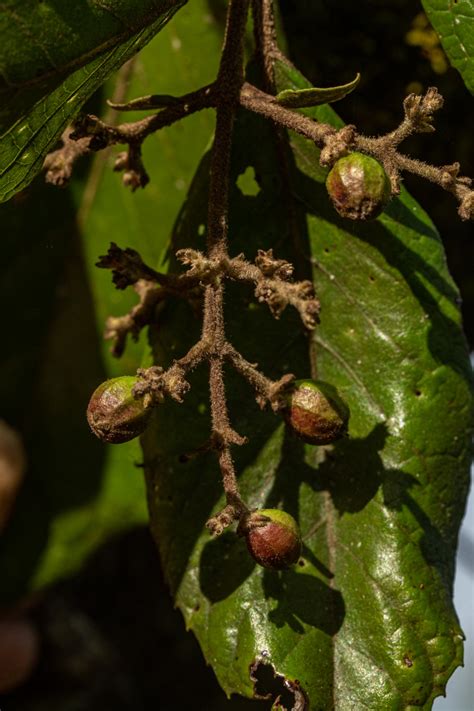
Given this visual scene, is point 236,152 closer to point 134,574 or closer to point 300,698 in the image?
point 300,698

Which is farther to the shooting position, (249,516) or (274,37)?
(274,37)

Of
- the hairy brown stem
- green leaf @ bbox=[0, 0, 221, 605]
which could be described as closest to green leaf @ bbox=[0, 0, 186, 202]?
the hairy brown stem

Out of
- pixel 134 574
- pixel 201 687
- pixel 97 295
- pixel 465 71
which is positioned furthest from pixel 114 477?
pixel 465 71

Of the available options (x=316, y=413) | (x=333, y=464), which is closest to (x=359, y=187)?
(x=316, y=413)

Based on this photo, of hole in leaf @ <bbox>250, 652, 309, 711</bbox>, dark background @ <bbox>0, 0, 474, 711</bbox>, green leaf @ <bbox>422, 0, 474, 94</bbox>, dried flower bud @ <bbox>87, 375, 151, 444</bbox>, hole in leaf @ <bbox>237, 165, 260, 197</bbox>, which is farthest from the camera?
dark background @ <bbox>0, 0, 474, 711</bbox>

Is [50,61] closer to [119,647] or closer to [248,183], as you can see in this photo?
[248,183]

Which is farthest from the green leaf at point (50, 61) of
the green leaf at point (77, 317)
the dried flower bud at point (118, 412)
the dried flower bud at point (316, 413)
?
the green leaf at point (77, 317)

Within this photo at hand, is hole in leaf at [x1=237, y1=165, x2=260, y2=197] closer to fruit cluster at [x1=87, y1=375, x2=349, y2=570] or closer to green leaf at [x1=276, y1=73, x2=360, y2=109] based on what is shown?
green leaf at [x1=276, y1=73, x2=360, y2=109]
